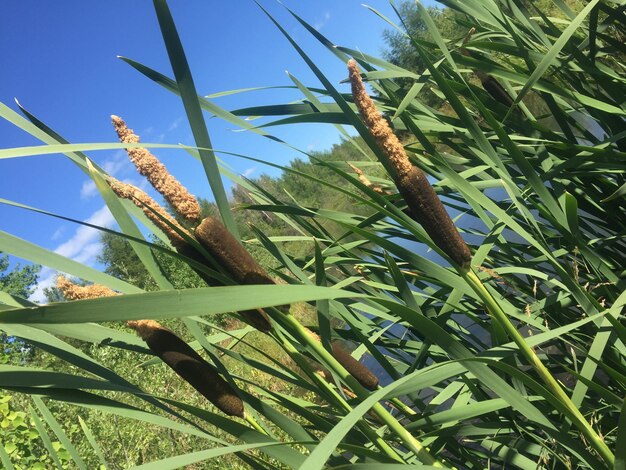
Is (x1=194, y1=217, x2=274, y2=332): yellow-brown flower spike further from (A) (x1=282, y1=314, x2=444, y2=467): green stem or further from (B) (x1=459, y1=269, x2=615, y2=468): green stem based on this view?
(B) (x1=459, y1=269, x2=615, y2=468): green stem

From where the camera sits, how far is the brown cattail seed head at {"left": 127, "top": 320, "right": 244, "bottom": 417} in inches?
33.0

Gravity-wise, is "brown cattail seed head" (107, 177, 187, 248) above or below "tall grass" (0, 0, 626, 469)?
above

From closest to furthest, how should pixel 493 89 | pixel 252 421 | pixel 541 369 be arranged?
pixel 541 369
pixel 252 421
pixel 493 89

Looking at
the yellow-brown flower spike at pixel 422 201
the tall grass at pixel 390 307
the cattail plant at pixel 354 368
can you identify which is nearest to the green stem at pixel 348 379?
the tall grass at pixel 390 307

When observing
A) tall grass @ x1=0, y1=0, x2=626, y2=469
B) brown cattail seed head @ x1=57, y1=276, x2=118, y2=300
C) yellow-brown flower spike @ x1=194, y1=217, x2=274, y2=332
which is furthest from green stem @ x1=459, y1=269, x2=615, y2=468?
brown cattail seed head @ x1=57, y1=276, x2=118, y2=300

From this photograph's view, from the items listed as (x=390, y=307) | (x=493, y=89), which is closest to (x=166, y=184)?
(x=390, y=307)

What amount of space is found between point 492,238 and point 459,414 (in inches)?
19.3

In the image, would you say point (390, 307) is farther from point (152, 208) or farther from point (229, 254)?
point (152, 208)

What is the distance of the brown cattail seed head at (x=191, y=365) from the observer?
2.75ft

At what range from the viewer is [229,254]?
77 cm

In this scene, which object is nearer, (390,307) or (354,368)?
(390,307)

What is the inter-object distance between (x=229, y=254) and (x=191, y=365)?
7.5 inches

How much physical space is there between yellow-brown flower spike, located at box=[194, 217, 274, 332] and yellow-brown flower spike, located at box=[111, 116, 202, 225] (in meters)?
0.03

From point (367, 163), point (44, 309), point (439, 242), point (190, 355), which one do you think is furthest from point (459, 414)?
point (367, 163)
